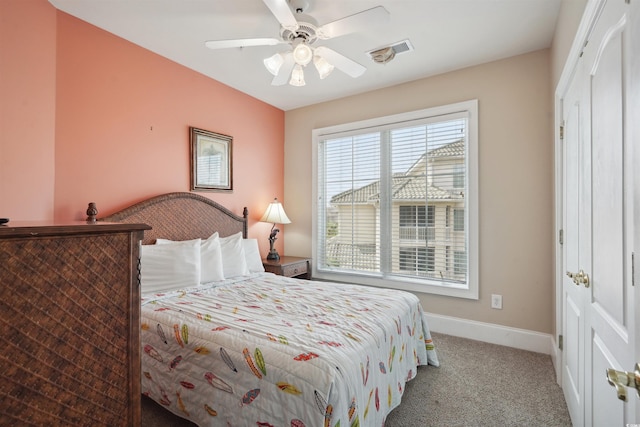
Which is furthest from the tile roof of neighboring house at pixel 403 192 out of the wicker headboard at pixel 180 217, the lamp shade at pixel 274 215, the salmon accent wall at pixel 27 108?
the salmon accent wall at pixel 27 108

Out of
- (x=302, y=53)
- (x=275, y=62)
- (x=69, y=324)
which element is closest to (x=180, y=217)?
(x=275, y=62)

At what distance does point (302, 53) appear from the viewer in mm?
2043

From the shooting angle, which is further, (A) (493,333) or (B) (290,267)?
(B) (290,267)

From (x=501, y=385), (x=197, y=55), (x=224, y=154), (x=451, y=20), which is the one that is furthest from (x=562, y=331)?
(x=197, y=55)

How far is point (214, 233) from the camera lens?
3.10 metres

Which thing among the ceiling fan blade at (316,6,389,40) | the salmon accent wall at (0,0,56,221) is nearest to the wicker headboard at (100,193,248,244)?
the salmon accent wall at (0,0,56,221)

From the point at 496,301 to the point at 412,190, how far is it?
1.30m

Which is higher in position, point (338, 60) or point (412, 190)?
point (338, 60)

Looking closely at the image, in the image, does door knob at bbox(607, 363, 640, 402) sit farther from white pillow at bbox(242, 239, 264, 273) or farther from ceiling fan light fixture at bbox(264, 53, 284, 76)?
white pillow at bbox(242, 239, 264, 273)

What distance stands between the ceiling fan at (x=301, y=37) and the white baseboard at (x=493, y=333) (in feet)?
8.03

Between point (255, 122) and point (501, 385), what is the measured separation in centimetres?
342

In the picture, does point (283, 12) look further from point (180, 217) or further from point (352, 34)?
point (180, 217)

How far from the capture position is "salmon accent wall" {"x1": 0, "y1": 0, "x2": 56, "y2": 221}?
71.2 inches

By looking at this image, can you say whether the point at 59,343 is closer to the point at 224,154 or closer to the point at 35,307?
the point at 35,307
